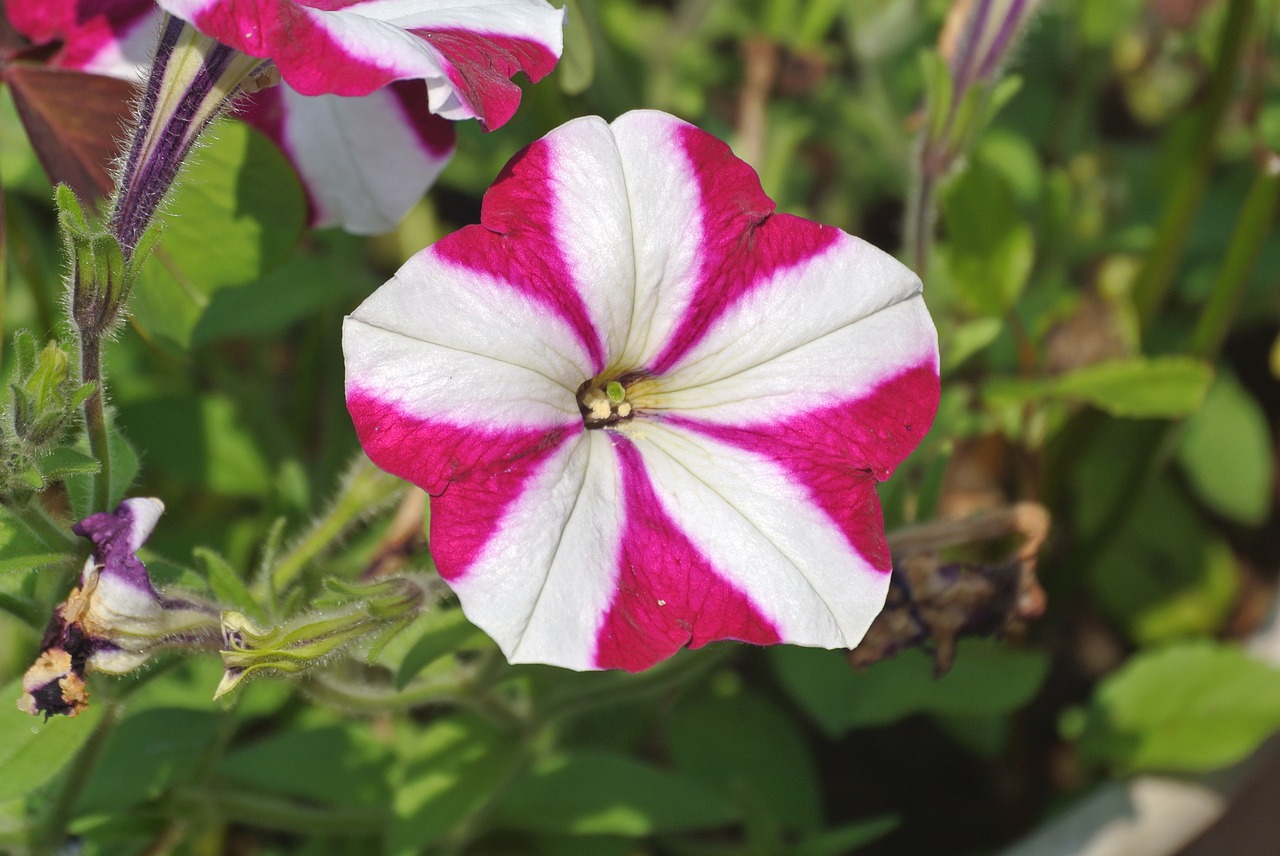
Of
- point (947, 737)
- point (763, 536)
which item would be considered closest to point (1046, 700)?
point (947, 737)

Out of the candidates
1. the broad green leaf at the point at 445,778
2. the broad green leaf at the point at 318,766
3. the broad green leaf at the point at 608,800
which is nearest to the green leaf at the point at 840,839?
the broad green leaf at the point at 608,800

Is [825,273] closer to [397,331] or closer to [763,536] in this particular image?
[763,536]

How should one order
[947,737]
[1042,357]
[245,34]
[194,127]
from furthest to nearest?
[947,737] → [1042,357] → [194,127] → [245,34]

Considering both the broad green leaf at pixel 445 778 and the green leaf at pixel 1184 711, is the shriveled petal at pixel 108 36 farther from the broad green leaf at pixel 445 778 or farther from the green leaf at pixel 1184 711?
the green leaf at pixel 1184 711

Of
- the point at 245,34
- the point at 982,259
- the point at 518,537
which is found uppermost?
the point at 245,34

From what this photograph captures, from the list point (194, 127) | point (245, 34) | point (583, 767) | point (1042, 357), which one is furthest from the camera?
point (1042, 357)

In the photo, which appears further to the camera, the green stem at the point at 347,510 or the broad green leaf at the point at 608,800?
the broad green leaf at the point at 608,800

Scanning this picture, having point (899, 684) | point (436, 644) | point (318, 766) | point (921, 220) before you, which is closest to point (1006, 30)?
point (921, 220)
